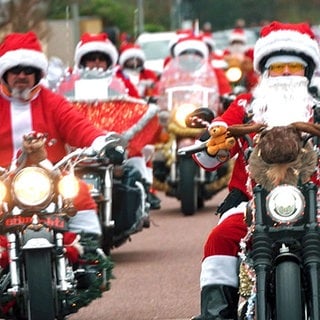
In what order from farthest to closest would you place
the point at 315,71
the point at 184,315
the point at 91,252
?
the point at 184,315
the point at 91,252
the point at 315,71

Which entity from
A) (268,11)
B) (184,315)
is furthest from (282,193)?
(268,11)

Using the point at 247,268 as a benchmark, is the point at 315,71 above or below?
above

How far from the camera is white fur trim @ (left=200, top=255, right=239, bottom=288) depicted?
7.57 metres

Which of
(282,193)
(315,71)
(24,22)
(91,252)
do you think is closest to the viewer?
(282,193)

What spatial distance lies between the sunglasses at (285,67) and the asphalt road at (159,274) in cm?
233

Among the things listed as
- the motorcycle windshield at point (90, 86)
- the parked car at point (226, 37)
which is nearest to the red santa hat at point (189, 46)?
the motorcycle windshield at point (90, 86)

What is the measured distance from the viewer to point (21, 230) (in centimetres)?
826

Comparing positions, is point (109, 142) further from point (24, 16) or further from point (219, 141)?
point (24, 16)

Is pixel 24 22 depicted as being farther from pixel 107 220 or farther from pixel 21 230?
pixel 21 230

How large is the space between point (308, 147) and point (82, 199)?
7.01 feet

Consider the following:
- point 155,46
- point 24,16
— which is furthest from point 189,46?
point 155,46

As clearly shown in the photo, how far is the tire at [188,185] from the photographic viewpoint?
16.4 meters

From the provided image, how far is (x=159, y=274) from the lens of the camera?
12.1 metres

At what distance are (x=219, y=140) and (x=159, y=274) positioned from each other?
4.70 metres
